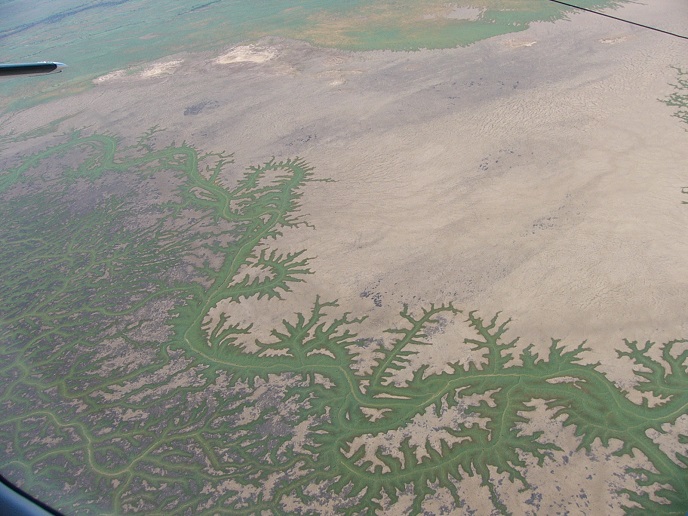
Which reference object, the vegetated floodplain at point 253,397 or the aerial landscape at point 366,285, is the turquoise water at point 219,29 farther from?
the vegetated floodplain at point 253,397

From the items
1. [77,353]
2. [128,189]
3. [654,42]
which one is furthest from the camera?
[654,42]

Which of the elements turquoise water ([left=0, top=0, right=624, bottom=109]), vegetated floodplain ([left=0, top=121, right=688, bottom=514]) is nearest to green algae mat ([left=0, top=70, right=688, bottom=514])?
vegetated floodplain ([left=0, top=121, right=688, bottom=514])

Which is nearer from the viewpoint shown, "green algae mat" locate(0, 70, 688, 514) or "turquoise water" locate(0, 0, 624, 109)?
"green algae mat" locate(0, 70, 688, 514)

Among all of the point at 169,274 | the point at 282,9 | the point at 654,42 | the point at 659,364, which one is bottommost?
the point at 659,364

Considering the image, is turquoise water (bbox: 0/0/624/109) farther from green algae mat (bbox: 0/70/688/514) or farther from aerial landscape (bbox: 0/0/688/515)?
green algae mat (bbox: 0/70/688/514)

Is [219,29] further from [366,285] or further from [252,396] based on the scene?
[252,396]

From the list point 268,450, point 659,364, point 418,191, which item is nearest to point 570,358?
point 659,364

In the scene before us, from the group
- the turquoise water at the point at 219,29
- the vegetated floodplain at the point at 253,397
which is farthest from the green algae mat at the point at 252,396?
the turquoise water at the point at 219,29

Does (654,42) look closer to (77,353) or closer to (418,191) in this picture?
(418,191)
